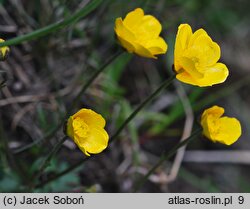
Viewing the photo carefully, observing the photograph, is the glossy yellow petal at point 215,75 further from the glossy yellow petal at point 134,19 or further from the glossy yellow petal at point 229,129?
the glossy yellow petal at point 134,19

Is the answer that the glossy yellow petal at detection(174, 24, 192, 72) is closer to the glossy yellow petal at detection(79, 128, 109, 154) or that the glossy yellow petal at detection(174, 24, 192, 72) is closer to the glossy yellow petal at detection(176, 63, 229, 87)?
the glossy yellow petal at detection(176, 63, 229, 87)

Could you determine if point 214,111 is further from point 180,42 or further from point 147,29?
point 147,29

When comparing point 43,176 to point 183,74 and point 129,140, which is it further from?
point 183,74

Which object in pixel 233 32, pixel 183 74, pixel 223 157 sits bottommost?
pixel 223 157

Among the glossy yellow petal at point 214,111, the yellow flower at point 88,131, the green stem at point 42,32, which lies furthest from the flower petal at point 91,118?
the glossy yellow petal at point 214,111

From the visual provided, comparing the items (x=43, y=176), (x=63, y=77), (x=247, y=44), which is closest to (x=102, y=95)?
(x=63, y=77)

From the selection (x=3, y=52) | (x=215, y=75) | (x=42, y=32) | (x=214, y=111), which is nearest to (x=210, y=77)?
(x=215, y=75)
